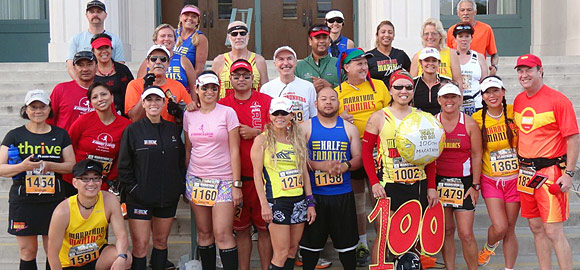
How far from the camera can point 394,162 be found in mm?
5188

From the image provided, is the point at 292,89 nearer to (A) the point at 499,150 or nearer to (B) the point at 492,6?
(A) the point at 499,150

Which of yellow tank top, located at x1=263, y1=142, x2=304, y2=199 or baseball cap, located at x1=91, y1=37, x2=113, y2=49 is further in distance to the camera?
baseball cap, located at x1=91, y1=37, x2=113, y2=49

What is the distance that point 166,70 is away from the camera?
5.88 metres

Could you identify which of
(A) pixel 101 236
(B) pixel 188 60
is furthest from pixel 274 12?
(A) pixel 101 236

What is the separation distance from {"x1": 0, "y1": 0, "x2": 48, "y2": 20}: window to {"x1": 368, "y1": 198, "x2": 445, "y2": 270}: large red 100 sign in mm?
9705

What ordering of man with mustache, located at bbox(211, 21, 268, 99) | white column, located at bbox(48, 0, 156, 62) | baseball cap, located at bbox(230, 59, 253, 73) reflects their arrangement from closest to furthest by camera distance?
baseball cap, located at bbox(230, 59, 253, 73)
man with mustache, located at bbox(211, 21, 268, 99)
white column, located at bbox(48, 0, 156, 62)

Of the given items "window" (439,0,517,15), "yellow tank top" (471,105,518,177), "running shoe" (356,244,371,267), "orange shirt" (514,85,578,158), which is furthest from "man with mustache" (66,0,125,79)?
"window" (439,0,517,15)

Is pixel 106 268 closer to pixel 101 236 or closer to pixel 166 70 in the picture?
pixel 101 236

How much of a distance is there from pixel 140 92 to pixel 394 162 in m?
2.31

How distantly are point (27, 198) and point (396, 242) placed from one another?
3.06 metres

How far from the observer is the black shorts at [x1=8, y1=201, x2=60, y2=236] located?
5059 mm

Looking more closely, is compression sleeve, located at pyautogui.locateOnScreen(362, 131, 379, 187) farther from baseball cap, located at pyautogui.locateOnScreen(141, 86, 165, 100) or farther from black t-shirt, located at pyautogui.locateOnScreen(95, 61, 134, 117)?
black t-shirt, located at pyautogui.locateOnScreen(95, 61, 134, 117)

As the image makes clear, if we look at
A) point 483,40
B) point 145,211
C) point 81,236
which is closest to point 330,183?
point 145,211

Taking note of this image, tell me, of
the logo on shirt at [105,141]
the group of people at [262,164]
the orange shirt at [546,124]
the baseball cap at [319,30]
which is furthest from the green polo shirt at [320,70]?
the logo on shirt at [105,141]
